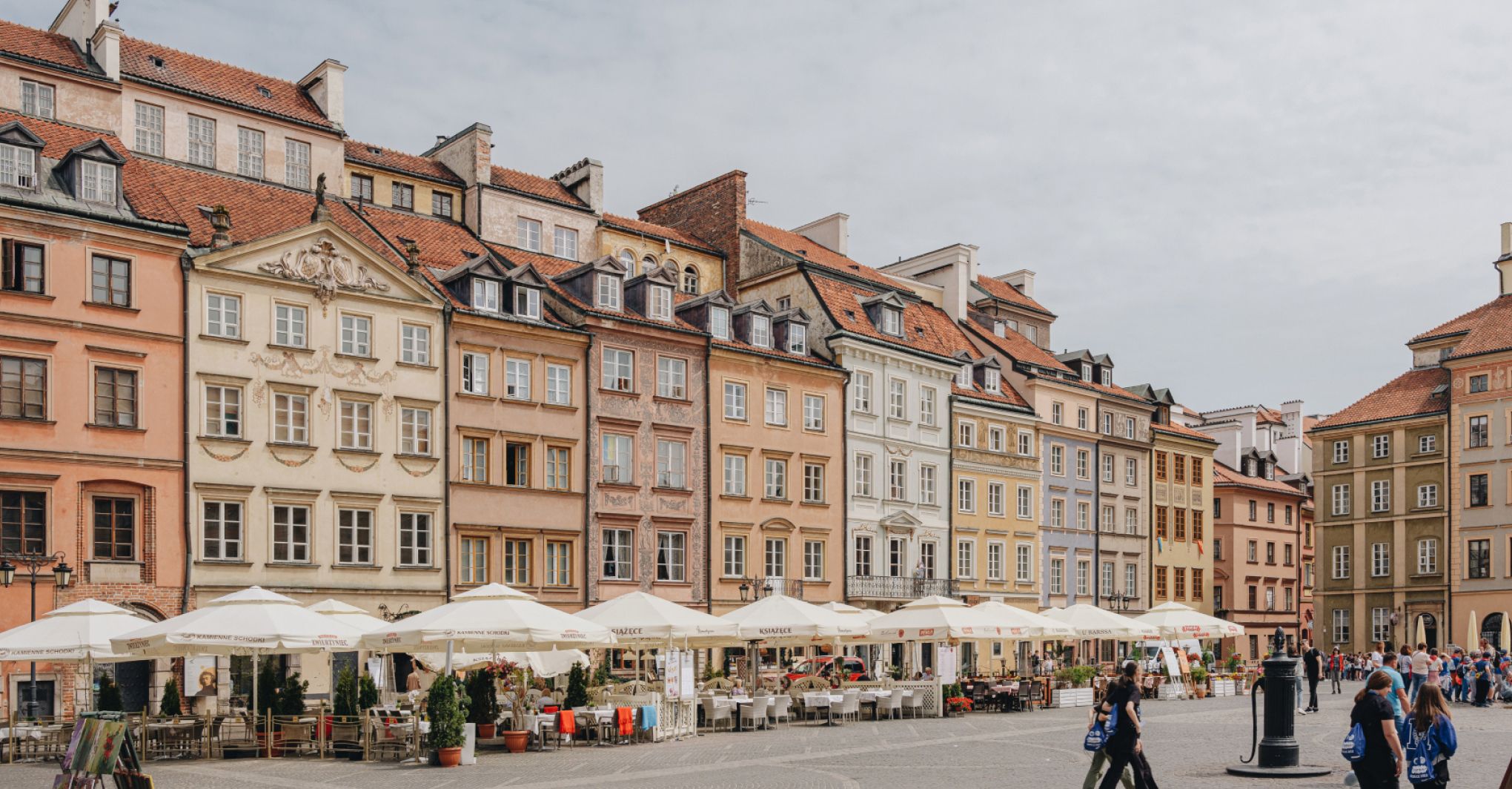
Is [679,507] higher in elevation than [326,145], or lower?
lower

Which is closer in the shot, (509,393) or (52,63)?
(52,63)

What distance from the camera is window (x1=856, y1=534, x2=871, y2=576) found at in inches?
2071

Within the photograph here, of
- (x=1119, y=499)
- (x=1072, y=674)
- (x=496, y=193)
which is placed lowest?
(x=1072, y=674)

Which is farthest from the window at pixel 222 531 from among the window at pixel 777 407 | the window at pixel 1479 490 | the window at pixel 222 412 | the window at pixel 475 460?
the window at pixel 1479 490

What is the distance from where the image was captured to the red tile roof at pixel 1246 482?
253 ft

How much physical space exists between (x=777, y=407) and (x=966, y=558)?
1125 centimetres

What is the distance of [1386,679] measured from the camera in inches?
623

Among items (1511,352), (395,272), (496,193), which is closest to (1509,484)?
(1511,352)

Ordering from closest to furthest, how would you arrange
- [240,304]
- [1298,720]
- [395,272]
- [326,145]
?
[1298,720] < [240,304] < [395,272] < [326,145]

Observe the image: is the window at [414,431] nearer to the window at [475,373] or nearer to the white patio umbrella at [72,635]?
the window at [475,373]

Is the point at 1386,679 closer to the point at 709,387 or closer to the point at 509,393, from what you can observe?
the point at 509,393

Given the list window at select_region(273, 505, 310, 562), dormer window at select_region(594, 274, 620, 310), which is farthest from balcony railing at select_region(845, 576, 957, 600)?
window at select_region(273, 505, 310, 562)

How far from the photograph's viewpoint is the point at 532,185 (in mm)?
50875

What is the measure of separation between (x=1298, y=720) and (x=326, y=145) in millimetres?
30575
